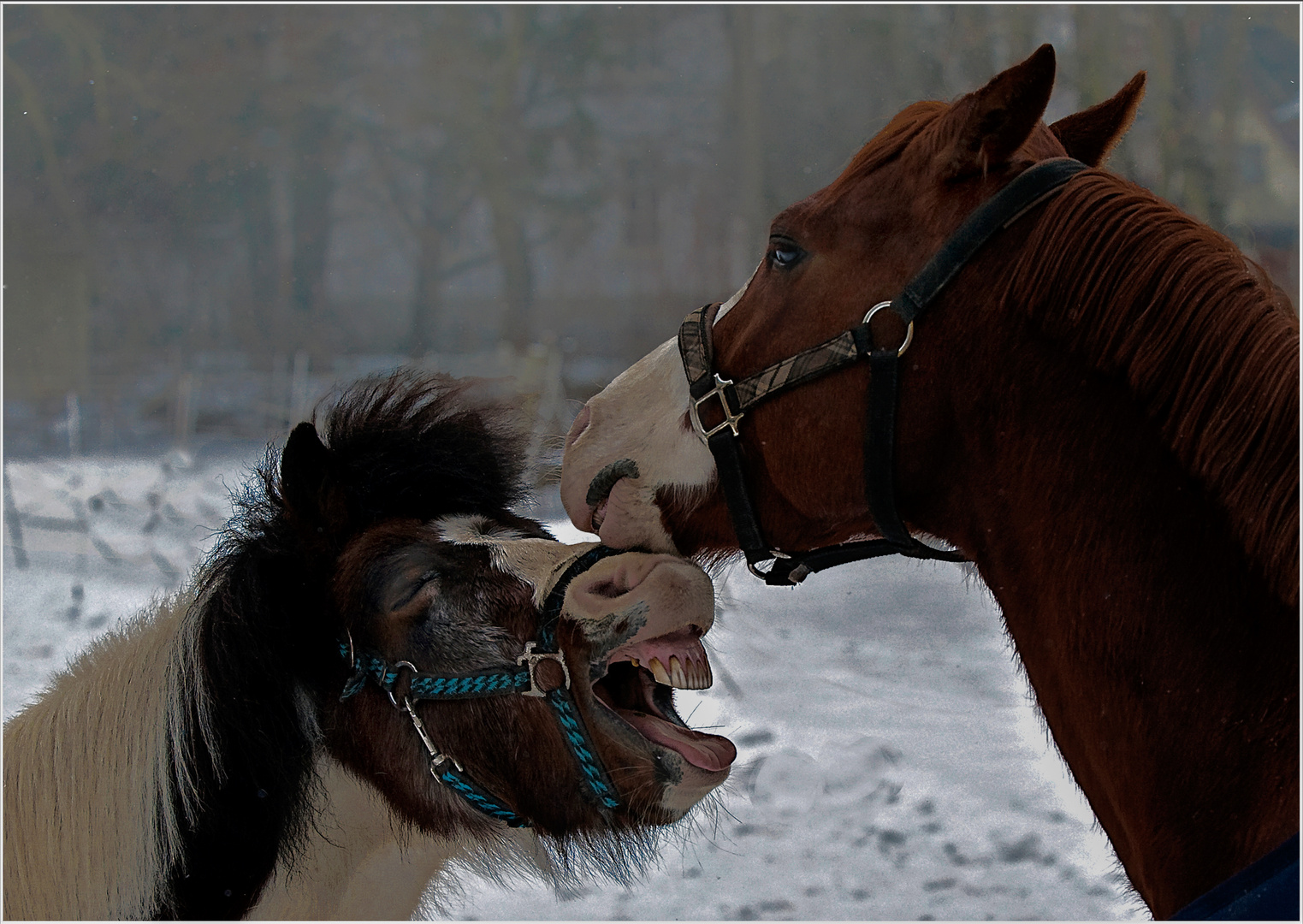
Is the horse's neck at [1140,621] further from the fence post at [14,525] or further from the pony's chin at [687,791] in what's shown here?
the fence post at [14,525]

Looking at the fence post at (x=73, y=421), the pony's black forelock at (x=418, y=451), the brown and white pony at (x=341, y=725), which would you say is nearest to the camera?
the brown and white pony at (x=341, y=725)

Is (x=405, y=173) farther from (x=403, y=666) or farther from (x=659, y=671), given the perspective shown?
(x=659, y=671)

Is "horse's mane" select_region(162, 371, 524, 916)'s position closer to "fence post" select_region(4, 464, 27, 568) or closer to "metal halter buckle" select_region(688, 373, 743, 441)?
"metal halter buckle" select_region(688, 373, 743, 441)

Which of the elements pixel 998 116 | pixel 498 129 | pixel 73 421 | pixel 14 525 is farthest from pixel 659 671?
pixel 73 421

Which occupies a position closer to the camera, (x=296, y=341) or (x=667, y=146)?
(x=667, y=146)

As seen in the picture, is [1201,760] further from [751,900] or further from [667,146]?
[667,146]

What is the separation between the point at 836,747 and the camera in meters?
3.85

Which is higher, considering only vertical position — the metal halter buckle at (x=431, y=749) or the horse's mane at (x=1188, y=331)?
the horse's mane at (x=1188, y=331)

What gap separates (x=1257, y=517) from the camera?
1053mm

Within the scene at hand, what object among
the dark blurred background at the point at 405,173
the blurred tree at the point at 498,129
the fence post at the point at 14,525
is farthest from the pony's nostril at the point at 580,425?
the fence post at the point at 14,525

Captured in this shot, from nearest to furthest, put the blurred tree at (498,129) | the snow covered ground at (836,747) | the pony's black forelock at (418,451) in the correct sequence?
the pony's black forelock at (418,451)
the snow covered ground at (836,747)
the blurred tree at (498,129)

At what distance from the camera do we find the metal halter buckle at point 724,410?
4.80 feet

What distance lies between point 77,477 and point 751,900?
5.90 meters

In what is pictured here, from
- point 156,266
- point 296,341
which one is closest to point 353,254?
point 296,341
